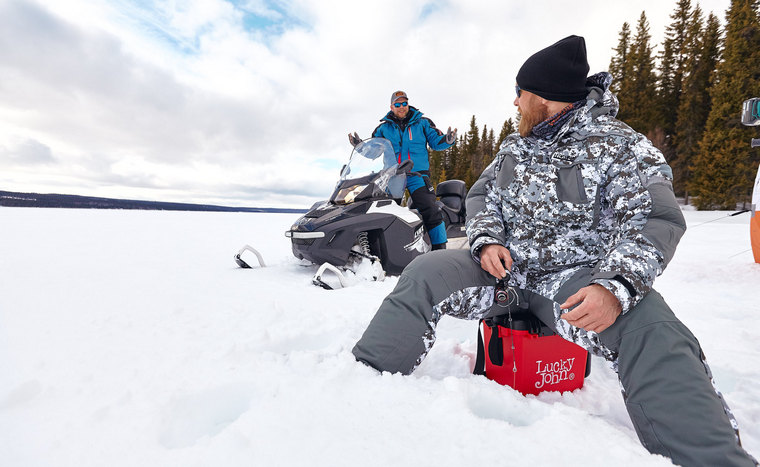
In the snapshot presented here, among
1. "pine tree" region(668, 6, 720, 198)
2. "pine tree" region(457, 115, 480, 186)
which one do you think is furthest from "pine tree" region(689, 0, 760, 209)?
"pine tree" region(457, 115, 480, 186)

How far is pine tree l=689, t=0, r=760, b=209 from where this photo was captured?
17.4 m

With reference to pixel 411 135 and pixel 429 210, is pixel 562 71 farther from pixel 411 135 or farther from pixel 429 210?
pixel 411 135

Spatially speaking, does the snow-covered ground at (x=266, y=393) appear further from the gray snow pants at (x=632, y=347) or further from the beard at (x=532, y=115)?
the beard at (x=532, y=115)

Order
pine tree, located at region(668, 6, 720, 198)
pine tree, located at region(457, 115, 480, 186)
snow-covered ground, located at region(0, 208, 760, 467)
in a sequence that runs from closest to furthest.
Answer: snow-covered ground, located at region(0, 208, 760, 467)
pine tree, located at region(668, 6, 720, 198)
pine tree, located at region(457, 115, 480, 186)

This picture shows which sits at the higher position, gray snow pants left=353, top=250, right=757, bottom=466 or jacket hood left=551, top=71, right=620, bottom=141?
jacket hood left=551, top=71, right=620, bottom=141

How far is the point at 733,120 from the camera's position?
705 inches

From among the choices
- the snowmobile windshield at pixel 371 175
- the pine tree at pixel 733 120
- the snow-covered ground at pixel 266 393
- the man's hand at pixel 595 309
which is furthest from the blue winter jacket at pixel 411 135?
the pine tree at pixel 733 120

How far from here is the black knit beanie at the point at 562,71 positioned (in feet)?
4.69

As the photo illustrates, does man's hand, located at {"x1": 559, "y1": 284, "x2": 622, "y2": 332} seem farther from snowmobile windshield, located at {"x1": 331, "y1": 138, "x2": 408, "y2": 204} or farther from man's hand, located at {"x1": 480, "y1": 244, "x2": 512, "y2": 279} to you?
snowmobile windshield, located at {"x1": 331, "y1": 138, "x2": 408, "y2": 204}

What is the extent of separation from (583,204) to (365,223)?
2.37m

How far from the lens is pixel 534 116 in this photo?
1.52 m

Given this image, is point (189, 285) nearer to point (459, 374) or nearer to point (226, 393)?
point (226, 393)

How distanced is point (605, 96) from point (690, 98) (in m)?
30.3

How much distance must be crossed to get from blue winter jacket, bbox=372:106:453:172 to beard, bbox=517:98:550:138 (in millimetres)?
2926
